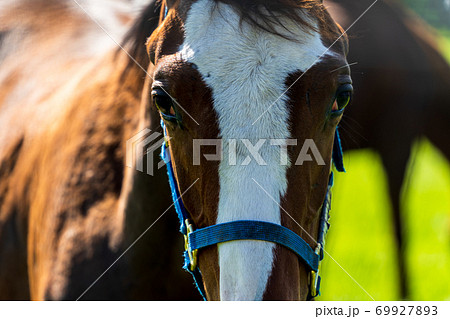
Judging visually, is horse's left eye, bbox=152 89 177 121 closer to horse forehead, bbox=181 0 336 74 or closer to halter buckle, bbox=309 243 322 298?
horse forehead, bbox=181 0 336 74

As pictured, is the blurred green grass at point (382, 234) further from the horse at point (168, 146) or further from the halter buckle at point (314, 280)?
the horse at point (168, 146)

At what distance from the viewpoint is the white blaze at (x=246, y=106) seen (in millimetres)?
1476

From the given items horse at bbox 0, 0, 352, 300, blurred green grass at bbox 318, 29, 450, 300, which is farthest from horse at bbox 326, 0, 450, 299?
horse at bbox 0, 0, 352, 300

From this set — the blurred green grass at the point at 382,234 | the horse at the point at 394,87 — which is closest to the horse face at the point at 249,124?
the horse at the point at 394,87

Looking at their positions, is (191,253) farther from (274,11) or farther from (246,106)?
(274,11)

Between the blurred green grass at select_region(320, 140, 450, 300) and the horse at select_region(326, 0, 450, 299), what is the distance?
0.55 ft

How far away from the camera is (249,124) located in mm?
1532

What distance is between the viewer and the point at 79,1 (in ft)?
11.1

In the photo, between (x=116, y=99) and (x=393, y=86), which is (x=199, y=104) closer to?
(x=116, y=99)

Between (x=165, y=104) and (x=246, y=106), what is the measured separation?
0.32m

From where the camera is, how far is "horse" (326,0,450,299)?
3.66 meters

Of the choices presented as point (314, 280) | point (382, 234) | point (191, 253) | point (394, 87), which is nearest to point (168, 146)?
point (191, 253)
